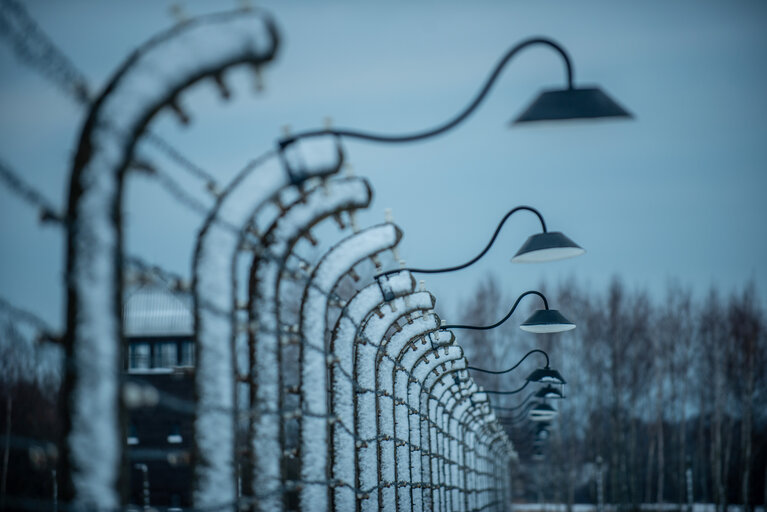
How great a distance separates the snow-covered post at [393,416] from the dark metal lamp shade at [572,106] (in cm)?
447

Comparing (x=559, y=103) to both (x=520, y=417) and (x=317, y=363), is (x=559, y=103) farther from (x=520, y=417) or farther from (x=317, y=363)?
(x=520, y=417)

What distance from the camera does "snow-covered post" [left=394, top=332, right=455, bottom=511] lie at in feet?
36.2

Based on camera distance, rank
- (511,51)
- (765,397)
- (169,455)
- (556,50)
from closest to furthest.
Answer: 1. (169,455)
2. (511,51)
3. (556,50)
4. (765,397)

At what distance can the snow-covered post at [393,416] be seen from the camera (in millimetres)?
9570

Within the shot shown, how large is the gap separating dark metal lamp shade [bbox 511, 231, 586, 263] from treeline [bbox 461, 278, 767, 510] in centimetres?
3826

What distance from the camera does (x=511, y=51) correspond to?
196 inches

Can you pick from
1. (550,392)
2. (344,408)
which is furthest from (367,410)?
(550,392)

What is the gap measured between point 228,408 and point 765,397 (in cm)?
4591

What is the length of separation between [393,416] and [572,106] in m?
5.17

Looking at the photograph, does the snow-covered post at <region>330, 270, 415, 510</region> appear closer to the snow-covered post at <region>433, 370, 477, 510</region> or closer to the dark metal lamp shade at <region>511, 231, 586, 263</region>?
the dark metal lamp shade at <region>511, 231, 586, 263</region>

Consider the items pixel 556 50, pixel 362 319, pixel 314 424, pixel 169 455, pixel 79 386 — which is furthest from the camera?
pixel 362 319

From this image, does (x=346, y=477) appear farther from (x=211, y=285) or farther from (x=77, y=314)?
(x=77, y=314)

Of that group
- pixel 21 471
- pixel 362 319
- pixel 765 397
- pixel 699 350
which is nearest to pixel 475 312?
pixel 699 350

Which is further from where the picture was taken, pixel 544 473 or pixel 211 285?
pixel 544 473
